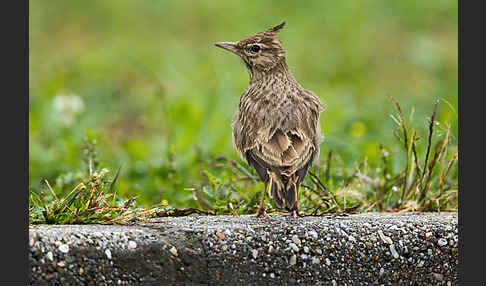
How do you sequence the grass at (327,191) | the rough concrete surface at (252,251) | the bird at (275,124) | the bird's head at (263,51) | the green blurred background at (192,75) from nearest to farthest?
1. the rough concrete surface at (252,251)
2. the grass at (327,191)
3. the bird at (275,124)
4. the bird's head at (263,51)
5. the green blurred background at (192,75)

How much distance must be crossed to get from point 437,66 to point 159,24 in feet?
14.2

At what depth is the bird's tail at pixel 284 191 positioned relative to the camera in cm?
479

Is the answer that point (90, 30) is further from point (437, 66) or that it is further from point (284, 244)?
point (284, 244)

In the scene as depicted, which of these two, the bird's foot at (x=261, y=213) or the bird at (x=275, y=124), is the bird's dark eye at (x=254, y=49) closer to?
the bird at (x=275, y=124)

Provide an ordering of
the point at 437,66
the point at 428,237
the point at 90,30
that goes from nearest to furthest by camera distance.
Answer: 1. the point at 428,237
2. the point at 437,66
3. the point at 90,30

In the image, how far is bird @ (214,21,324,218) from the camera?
Answer: 4934 millimetres

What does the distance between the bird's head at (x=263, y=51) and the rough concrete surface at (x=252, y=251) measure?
1438mm

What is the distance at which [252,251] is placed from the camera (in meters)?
4.35

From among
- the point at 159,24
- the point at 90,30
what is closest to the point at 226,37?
the point at 159,24

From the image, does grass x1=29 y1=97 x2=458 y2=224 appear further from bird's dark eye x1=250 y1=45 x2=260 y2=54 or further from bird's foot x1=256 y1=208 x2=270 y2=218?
bird's dark eye x1=250 y1=45 x2=260 y2=54

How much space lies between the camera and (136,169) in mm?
7207

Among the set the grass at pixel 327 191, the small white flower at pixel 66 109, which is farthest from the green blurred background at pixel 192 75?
the grass at pixel 327 191

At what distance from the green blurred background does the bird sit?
1.00 meters

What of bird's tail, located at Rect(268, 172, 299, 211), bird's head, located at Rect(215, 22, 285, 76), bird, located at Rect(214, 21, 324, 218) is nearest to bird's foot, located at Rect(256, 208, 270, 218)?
bird, located at Rect(214, 21, 324, 218)
